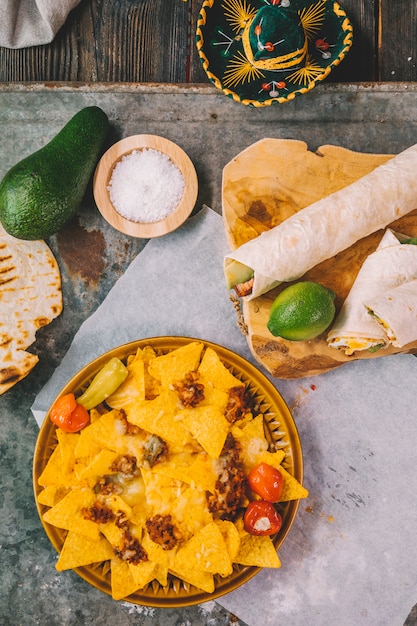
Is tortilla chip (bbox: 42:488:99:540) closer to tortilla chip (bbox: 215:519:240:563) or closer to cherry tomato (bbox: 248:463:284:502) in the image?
tortilla chip (bbox: 215:519:240:563)

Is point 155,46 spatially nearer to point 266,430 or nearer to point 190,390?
point 190,390

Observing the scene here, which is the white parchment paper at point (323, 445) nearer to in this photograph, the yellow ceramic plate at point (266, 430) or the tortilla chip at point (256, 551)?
the yellow ceramic plate at point (266, 430)

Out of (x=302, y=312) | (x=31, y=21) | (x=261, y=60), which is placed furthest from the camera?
(x=31, y=21)

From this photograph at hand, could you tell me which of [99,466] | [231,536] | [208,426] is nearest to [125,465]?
[99,466]

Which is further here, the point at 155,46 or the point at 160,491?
the point at 155,46

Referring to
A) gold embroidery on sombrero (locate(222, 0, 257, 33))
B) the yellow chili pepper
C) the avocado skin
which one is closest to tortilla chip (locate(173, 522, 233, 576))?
the yellow chili pepper
